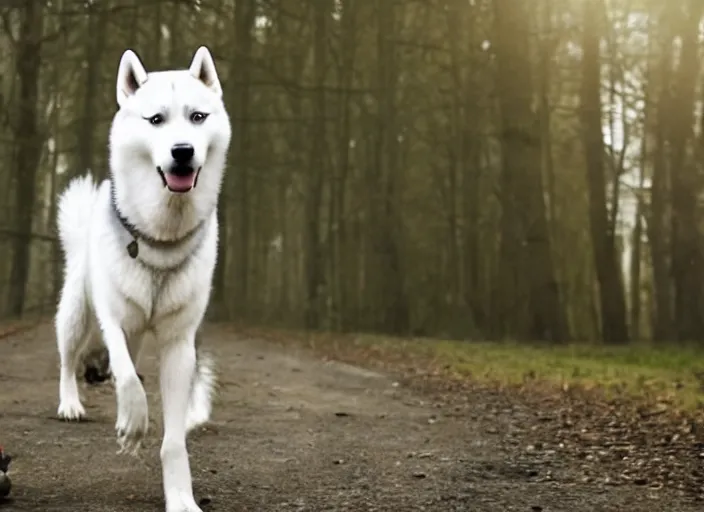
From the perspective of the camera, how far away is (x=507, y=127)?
60.4ft

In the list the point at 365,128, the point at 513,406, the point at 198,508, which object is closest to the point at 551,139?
the point at 365,128

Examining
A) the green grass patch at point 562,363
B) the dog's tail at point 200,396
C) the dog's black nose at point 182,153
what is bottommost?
the green grass patch at point 562,363

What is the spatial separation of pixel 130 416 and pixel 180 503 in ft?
1.41

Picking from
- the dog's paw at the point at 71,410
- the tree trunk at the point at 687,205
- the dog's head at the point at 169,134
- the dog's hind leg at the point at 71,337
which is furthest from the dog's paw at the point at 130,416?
the tree trunk at the point at 687,205

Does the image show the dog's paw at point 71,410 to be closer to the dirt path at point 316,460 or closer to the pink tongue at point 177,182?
the dirt path at point 316,460

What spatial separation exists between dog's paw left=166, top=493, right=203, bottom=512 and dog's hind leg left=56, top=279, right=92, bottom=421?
233 centimetres

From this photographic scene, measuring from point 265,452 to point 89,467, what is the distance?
1.23m

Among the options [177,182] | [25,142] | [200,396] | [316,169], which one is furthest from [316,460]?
[316,169]

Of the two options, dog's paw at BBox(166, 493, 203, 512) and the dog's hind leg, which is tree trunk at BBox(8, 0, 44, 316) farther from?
dog's paw at BBox(166, 493, 203, 512)

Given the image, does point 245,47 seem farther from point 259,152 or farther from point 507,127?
point 507,127

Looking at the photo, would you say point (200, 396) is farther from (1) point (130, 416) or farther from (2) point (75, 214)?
(2) point (75, 214)

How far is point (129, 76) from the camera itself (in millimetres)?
4918

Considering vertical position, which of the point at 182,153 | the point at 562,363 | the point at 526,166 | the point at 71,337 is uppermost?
the point at 526,166

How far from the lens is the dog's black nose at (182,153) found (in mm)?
4481
